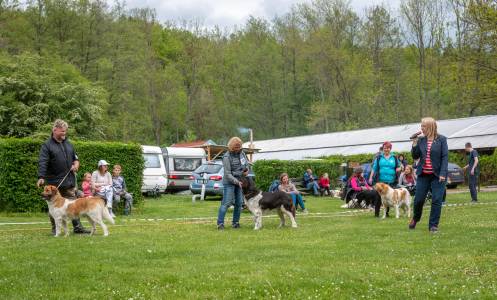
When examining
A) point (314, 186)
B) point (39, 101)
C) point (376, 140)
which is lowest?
point (314, 186)

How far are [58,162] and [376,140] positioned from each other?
106 feet

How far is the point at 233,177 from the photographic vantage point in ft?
36.2

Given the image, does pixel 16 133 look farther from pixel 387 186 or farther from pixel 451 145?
pixel 451 145

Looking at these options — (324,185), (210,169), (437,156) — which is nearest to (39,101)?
(210,169)

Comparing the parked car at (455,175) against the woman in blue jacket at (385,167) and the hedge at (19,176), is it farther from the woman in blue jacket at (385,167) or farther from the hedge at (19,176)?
the hedge at (19,176)

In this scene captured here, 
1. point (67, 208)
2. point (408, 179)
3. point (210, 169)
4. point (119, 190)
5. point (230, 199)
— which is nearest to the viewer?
point (67, 208)

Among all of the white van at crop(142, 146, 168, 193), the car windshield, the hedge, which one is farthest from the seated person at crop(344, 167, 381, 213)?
the white van at crop(142, 146, 168, 193)

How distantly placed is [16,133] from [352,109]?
3621 centimetres

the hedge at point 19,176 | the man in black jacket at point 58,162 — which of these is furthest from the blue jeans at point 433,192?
the hedge at point 19,176

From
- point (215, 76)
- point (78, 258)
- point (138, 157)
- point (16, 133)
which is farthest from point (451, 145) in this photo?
point (215, 76)

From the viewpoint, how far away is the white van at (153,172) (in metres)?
24.0

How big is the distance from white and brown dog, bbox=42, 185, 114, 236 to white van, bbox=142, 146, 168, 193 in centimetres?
1382

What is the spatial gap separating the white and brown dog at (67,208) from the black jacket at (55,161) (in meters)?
0.29

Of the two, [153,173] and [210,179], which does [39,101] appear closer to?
[153,173]
